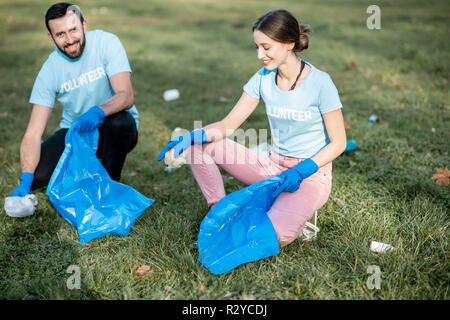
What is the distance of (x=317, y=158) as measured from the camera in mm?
2396

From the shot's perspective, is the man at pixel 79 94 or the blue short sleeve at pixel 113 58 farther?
the blue short sleeve at pixel 113 58

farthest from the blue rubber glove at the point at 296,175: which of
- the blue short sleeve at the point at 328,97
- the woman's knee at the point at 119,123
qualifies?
the woman's knee at the point at 119,123

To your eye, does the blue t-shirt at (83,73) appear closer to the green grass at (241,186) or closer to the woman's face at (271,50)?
the green grass at (241,186)

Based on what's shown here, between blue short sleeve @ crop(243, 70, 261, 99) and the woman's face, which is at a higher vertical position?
the woman's face

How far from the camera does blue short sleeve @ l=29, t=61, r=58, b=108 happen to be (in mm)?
2947

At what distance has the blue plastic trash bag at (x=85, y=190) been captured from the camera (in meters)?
2.64

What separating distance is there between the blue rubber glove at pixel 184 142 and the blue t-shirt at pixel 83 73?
0.89 metres

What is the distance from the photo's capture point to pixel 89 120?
275 centimetres

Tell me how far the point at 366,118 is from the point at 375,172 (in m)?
1.39

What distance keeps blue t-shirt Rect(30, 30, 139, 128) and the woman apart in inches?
38.3

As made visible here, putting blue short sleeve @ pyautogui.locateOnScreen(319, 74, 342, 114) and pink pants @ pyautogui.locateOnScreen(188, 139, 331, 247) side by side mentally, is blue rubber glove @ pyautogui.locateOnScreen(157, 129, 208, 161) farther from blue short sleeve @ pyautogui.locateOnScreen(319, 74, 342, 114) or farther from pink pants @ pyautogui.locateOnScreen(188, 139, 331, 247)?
blue short sleeve @ pyautogui.locateOnScreen(319, 74, 342, 114)

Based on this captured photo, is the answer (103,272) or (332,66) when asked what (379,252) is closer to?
(103,272)

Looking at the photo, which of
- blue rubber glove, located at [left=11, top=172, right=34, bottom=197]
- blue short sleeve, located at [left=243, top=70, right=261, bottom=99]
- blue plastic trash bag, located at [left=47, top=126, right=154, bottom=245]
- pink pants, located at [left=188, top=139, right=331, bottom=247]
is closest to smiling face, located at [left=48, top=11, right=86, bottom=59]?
blue plastic trash bag, located at [left=47, top=126, right=154, bottom=245]

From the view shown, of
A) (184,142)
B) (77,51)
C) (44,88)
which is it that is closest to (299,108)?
(184,142)
